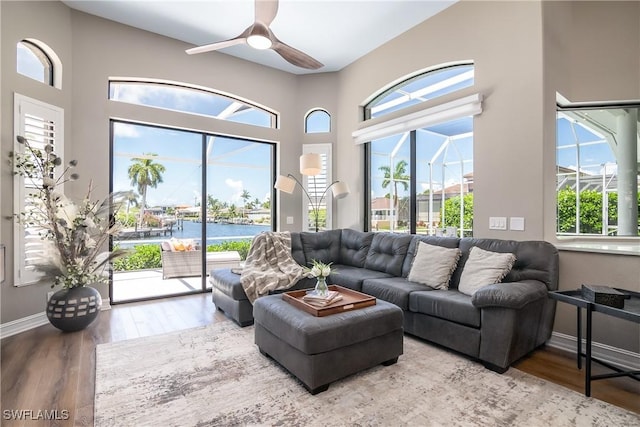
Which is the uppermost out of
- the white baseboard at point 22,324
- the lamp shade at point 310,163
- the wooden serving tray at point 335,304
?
the lamp shade at point 310,163

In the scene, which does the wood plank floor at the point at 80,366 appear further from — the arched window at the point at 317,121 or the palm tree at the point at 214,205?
the arched window at the point at 317,121

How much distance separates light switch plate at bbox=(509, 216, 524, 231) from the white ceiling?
2687mm

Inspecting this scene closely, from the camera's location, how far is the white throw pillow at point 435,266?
10.5 ft

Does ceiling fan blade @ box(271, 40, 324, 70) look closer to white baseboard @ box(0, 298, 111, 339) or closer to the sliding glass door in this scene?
the sliding glass door

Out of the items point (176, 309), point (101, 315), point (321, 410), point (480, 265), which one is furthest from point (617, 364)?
point (101, 315)

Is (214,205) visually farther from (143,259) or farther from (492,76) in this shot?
(492,76)

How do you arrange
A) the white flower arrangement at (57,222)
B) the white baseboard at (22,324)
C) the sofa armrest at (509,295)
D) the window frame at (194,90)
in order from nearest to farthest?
the sofa armrest at (509,295) < the white baseboard at (22,324) < the white flower arrangement at (57,222) < the window frame at (194,90)

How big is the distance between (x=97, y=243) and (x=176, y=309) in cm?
123

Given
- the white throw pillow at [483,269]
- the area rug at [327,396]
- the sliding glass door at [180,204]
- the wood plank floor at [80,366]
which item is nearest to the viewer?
the area rug at [327,396]

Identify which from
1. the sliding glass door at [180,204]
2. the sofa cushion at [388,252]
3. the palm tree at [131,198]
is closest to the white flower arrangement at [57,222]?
the palm tree at [131,198]

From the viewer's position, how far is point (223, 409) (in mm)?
1975

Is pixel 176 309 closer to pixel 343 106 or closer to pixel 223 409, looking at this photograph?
pixel 223 409

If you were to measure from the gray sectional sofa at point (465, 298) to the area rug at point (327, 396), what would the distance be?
236mm

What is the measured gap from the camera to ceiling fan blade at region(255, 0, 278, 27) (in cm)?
267
